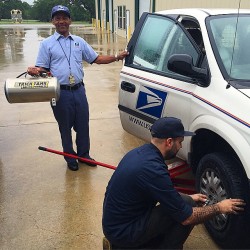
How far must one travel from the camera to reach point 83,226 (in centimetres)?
318

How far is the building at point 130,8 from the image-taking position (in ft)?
37.8

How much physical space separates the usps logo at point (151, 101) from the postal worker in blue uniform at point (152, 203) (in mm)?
1157

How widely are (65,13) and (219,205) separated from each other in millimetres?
2661

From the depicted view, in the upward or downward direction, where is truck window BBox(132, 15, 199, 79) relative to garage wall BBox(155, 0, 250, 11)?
downward

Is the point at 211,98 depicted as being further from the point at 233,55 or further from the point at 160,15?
the point at 160,15

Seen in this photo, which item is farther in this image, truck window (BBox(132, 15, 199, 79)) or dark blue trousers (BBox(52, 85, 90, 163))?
dark blue trousers (BBox(52, 85, 90, 163))

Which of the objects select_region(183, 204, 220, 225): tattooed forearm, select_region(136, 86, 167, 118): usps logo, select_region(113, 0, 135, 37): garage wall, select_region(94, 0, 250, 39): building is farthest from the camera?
select_region(113, 0, 135, 37): garage wall

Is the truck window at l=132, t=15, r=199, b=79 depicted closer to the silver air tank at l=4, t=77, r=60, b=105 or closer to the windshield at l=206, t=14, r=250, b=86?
the windshield at l=206, t=14, r=250, b=86

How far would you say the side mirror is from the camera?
116 inches

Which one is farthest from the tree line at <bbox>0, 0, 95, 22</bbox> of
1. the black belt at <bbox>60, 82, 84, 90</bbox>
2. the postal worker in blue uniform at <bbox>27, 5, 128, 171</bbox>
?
the black belt at <bbox>60, 82, 84, 90</bbox>

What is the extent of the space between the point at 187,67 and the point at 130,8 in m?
21.4

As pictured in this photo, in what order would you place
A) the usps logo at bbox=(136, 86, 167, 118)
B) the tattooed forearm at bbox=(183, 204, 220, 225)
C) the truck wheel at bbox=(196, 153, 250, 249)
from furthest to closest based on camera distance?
the usps logo at bbox=(136, 86, 167, 118) → the truck wheel at bbox=(196, 153, 250, 249) → the tattooed forearm at bbox=(183, 204, 220, 225)

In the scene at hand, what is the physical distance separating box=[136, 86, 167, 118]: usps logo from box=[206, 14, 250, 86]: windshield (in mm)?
651

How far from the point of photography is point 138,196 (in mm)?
2219
